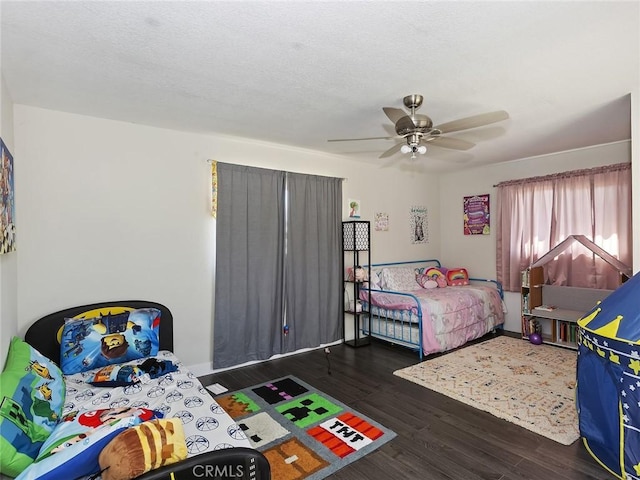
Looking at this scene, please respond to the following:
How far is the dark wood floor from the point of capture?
208cm

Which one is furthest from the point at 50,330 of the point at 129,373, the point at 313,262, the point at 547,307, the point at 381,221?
Answer: the point at 547,307

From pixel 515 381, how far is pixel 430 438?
1.42 meters

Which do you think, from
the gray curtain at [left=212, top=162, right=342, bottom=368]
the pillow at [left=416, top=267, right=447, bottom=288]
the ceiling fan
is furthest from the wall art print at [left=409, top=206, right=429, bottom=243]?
the ceiling fan

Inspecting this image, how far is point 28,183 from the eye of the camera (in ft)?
8.93

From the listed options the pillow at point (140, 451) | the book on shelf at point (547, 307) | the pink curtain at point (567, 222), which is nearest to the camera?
Answer: the pillow at point (140, 451)

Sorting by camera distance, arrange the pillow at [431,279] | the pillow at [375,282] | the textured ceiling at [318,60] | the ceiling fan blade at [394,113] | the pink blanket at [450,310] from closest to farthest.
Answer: the textured ceiling at [318,60]
the ceiling fan blade at [394,113]
the pink blanket at [450,310]
the pillow at [375,282]
the pillow at [431,279]

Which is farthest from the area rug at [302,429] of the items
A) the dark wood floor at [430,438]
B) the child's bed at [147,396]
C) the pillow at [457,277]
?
the pillow at [457,277]

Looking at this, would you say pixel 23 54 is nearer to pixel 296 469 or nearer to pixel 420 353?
pixel 296 469

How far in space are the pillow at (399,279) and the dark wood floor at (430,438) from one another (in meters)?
1.33

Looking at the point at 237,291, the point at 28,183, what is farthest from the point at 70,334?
the point at 237,291

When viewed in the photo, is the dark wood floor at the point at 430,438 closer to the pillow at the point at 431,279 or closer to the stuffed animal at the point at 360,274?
the stuffed animal at the point at 360,274

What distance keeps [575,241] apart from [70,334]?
18.1ft

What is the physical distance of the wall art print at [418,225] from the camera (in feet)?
18.4

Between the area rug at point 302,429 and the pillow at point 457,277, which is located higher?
the pillow at point 457,277
